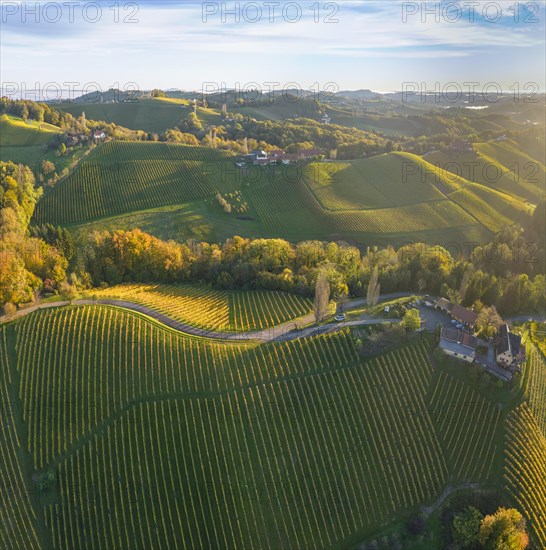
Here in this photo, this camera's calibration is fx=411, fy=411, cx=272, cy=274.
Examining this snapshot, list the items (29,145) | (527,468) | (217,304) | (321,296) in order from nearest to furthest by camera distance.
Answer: (527,468) < (321,296) < (217,304) < (29,145)

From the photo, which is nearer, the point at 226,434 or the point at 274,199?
the point at 226,434

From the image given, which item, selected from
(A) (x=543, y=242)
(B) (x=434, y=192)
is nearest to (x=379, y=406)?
(A) (x=543, y=242)

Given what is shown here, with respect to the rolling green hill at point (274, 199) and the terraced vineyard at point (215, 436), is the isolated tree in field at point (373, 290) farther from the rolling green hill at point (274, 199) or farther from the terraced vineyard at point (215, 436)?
the rolling green hill at point (274, 199)

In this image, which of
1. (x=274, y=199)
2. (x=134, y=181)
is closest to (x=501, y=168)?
(x=274, y=199)

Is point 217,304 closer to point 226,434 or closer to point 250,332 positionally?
point 250,332

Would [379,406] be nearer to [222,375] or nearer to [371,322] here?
[371,322]

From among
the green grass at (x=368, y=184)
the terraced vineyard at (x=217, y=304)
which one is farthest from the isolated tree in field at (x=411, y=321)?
the green grass at (x=368, y=184)
